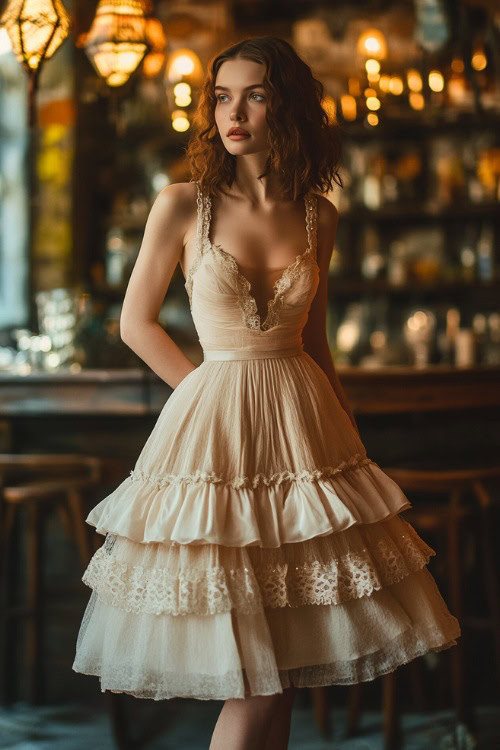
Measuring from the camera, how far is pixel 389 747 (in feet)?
10.3

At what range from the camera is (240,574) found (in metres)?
1.66

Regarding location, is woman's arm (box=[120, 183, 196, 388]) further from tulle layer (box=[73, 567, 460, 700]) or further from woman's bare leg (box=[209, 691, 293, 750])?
woman's bare leg (box=[209, 691, 293, 750])

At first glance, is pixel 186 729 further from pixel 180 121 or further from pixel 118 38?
pixel 118 38

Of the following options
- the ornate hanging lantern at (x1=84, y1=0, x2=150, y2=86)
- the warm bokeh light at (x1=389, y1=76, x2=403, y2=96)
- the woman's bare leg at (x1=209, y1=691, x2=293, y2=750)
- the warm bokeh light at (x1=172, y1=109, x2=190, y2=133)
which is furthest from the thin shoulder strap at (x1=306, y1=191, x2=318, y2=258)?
the warm bokeh light at (x1=389, y1=76, x2=403, y2=96)

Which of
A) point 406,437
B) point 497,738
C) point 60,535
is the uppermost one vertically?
point 406,437

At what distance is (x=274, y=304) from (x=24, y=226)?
14.0 ft

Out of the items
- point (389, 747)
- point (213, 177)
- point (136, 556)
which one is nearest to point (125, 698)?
point (389, 747)

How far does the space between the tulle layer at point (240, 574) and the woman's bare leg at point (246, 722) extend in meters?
0.20

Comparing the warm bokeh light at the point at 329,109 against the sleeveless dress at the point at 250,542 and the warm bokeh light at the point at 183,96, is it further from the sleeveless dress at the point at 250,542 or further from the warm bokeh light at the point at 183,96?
the warm bokeh light at the point at 183,96

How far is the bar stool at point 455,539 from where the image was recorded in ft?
9.80

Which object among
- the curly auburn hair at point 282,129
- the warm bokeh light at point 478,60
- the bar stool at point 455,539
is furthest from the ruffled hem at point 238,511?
the warm bokeh light at point 478,60

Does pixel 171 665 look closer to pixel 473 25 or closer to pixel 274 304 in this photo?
pixel 274 304

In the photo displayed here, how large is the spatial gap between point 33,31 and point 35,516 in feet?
5.29

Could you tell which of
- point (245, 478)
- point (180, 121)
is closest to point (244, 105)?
point (245, 478)
